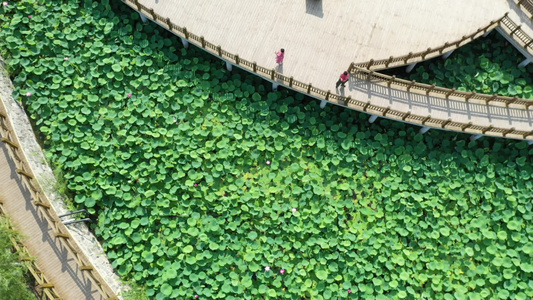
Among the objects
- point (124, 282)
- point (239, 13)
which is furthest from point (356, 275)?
point (239, 13)

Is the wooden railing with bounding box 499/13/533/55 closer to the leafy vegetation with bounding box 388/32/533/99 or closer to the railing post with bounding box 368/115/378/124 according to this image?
the leafy vegetation with bounding box 388/32/533/99

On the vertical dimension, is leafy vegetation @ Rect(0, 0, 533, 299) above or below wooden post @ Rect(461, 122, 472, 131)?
below

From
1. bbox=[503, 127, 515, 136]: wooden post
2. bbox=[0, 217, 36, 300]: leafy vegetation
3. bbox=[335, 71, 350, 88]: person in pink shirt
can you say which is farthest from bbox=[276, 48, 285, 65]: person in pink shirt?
bbox=[0, 217, 36, 300]: leafy vegetation

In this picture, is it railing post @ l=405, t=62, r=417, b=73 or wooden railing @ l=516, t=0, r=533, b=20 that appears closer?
wooden railing @ l=516, t=0, r=533, b=20

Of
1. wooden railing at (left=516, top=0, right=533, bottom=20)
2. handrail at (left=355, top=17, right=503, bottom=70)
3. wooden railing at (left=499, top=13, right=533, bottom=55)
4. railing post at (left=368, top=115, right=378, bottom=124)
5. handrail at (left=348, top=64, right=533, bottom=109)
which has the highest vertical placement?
wooden railing at (left=516, top=0, right=533, bottom=20)

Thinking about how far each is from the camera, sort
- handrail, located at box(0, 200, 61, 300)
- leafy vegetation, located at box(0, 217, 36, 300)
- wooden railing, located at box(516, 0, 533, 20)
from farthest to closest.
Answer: wooden railing, located at box(516, 0, 533, 20)
handrail, located at box(0, 200, 61, 300)
leafy vegetation, located at box(0, 217, 36, 300)

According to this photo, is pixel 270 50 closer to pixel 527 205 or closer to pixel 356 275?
pixel 356 275

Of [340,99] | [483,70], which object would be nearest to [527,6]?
[483,70]
